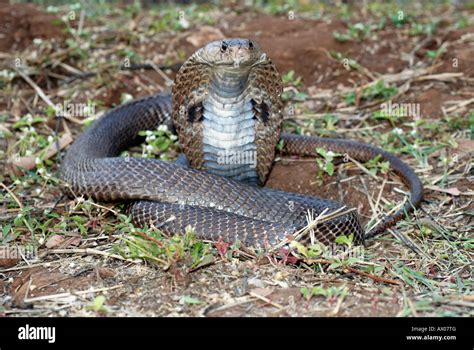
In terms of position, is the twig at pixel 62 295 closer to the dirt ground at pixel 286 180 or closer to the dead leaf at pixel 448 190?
the dirt ground at pixel 286 180

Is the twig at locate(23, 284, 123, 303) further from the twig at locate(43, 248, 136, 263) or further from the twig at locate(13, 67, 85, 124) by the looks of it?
the twig at locate(13, 67, 85, 124)

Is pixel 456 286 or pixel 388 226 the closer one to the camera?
pixel 456 286

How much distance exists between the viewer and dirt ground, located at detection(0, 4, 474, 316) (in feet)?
13.1

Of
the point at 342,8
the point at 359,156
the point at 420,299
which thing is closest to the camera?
the point at 420,299

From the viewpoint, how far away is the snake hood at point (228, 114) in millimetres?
5355

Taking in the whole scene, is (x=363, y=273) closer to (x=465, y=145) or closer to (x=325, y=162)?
(x=325, y=162)

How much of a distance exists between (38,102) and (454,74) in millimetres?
4416

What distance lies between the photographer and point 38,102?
741cm

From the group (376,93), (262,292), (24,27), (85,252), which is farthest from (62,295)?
(24,27)

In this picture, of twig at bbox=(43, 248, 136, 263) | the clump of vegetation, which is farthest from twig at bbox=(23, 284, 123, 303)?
the clump of vegetation

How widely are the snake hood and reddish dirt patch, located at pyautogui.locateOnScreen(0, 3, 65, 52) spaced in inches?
135
